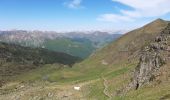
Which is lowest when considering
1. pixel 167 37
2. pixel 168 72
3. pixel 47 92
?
pixel 47 92

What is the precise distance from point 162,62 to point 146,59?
272 inches

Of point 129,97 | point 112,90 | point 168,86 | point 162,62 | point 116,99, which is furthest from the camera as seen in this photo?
point 112,90

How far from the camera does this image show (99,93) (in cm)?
14050

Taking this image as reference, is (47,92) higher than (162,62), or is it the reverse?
(162,62)

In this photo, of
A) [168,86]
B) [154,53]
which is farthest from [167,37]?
[168,86]

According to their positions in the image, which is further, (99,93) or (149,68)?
(99,93)

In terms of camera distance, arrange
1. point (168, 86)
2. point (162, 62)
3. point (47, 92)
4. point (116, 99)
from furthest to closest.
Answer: point (47, 92)
point (162, 62)
point (116, 99)
point (168, 86)

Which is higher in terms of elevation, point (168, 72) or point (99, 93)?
point (168, 72)

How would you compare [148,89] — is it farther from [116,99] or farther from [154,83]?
[116,99]

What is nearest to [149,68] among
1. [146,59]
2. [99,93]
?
[146,59]

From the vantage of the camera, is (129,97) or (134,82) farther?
(134,82)

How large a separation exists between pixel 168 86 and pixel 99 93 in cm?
4854

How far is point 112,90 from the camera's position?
451 ft

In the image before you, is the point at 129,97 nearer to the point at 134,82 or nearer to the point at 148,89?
the point at 148,89
